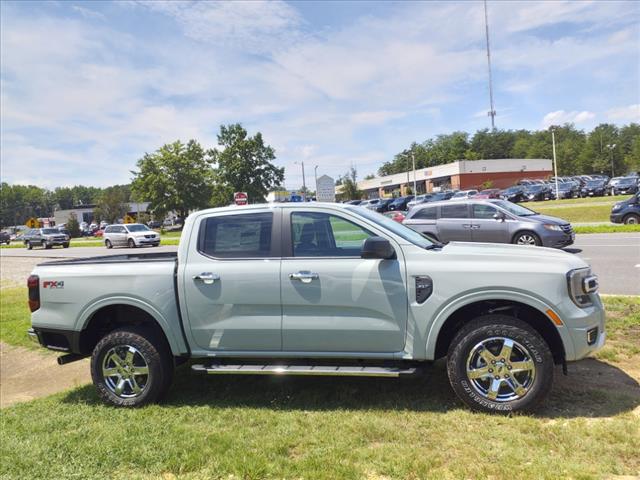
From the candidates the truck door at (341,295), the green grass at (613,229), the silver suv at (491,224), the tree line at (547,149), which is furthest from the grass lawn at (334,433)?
the tree line at (547,149)

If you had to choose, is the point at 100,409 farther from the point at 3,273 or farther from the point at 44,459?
the point at 3,273

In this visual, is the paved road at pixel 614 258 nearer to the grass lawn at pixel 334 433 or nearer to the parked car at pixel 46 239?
the grass lawn at pixel 334 433

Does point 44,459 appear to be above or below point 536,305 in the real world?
below

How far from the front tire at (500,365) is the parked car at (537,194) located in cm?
4692

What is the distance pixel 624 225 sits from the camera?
20.3 meters

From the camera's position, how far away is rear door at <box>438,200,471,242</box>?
14148 millimetres

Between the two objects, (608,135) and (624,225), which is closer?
(624,225)

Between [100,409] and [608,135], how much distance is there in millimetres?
119800

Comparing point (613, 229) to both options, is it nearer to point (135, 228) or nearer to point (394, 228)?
point (394, 228)

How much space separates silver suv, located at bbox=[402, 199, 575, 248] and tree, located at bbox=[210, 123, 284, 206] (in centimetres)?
5091

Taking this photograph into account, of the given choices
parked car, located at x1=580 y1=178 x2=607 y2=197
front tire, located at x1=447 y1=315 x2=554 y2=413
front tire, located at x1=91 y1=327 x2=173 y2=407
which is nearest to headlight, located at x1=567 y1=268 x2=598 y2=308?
front tire, located at x1=447 y1=315 x2=554 y2=413

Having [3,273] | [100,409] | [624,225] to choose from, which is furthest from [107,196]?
[100,409]

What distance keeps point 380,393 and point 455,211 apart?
10754mm

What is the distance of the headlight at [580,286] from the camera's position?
380 cm
